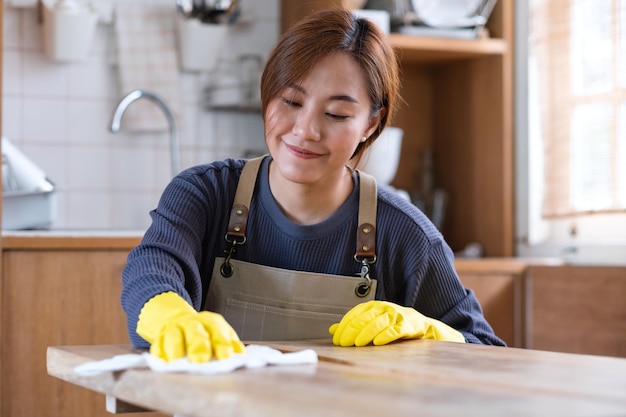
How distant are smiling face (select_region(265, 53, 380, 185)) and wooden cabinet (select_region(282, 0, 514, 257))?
4.61 feet

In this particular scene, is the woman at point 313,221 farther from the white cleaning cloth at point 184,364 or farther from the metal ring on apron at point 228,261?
the white cleaning cloth at point 184,364

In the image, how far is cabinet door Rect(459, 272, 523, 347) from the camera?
9.04 feet

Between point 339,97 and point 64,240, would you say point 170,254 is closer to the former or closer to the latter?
point 339,97

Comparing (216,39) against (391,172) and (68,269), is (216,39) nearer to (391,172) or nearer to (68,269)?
(391,172)

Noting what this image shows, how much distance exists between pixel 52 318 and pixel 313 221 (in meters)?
1.01

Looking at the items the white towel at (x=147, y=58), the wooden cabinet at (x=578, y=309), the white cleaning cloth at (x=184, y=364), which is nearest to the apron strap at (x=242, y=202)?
the white cleaning cloth at (x=184, y=364)

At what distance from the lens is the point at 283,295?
1.65 meters

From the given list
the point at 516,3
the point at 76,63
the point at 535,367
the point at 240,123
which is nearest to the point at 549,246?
the point at 516,3

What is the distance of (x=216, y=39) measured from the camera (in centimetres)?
309

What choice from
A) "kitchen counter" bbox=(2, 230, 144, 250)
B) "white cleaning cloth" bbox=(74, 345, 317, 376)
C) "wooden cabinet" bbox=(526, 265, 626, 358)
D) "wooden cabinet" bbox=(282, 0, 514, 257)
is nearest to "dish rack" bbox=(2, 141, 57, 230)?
"kitchen counter" bbox=(2, 230, 144, 250)

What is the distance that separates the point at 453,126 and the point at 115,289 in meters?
1.45

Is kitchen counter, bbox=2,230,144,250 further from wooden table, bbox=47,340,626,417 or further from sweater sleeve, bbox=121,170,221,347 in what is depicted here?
wooden table, bbox=47,340,626,417

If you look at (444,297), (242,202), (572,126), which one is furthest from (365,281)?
(572,126)

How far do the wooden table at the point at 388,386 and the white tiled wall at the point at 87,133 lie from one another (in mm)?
1854
